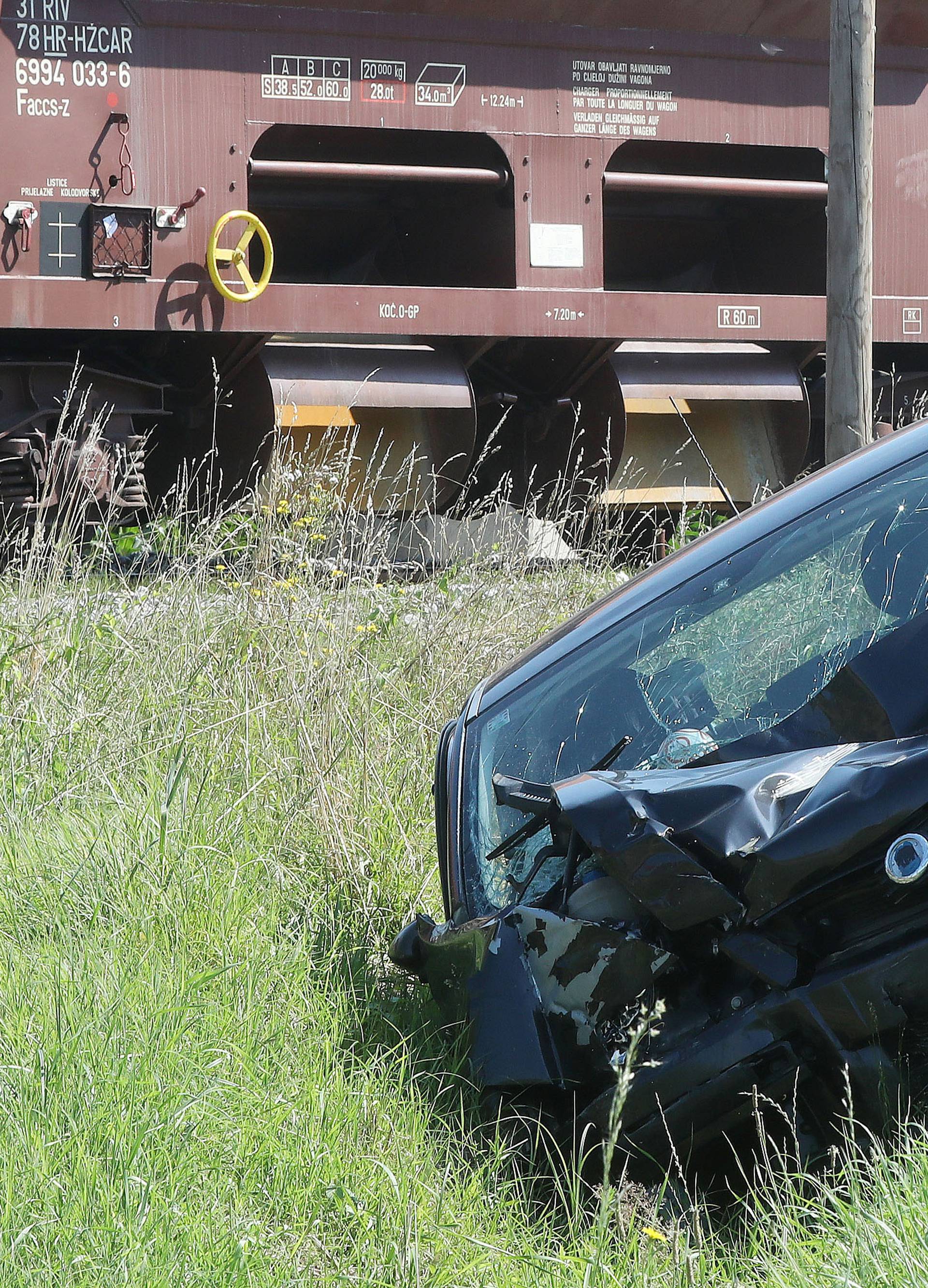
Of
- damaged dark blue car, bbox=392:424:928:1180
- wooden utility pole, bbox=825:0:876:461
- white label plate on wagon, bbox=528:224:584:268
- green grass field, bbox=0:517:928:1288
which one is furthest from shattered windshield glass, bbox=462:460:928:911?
white label plate on wagon, bbox=528:224:584:268

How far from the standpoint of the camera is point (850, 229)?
15.9 feet

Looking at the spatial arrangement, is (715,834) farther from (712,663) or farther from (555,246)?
(555,246)

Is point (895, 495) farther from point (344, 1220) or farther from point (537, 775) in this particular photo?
point (344, 1220)

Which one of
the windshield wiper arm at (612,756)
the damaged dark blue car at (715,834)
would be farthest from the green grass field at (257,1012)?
the windshield wiper arm at (612,756)

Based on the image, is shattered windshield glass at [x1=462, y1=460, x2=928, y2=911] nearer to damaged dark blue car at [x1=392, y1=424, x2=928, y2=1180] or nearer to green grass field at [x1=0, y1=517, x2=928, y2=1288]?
damaged dark blue car at [x1=392, y1=424, x2=928, y2=1180]

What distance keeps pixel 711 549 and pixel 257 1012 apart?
4.15 ft

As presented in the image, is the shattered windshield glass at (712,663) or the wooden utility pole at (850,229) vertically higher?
the wooden utility pole at (850,229)

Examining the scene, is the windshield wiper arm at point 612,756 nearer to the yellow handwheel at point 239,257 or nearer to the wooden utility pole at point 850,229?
the wooden utility pole at point 850,229

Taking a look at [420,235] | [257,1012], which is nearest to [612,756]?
[257,1012]

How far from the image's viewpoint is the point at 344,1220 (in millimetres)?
1945

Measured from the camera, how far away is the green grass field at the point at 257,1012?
177 cm

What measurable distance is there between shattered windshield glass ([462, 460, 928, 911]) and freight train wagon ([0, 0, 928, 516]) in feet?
14.2

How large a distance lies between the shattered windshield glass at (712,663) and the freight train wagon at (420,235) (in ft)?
14.2

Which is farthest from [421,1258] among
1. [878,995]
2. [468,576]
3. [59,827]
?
[468,576]
